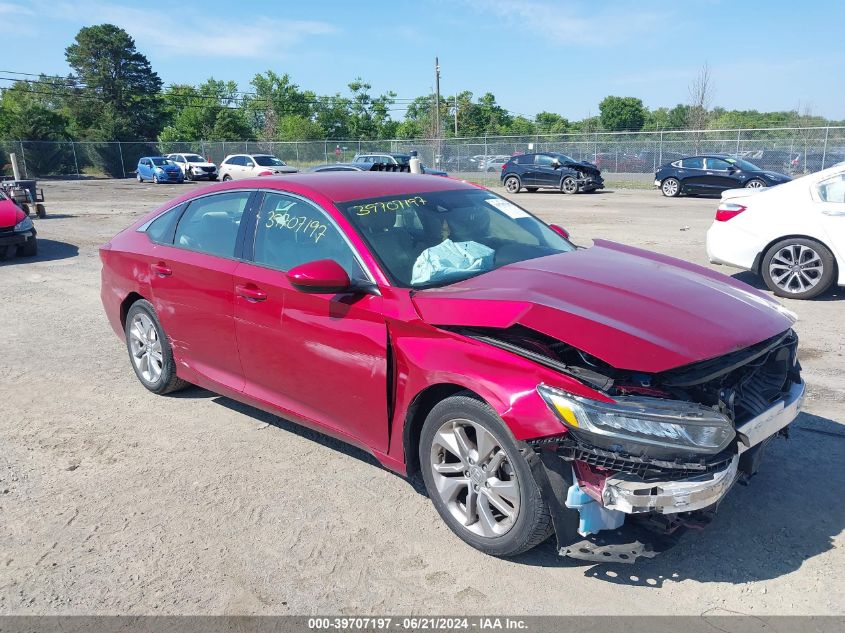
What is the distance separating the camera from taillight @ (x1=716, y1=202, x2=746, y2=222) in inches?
Result: 322

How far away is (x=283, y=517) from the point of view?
11.9ft

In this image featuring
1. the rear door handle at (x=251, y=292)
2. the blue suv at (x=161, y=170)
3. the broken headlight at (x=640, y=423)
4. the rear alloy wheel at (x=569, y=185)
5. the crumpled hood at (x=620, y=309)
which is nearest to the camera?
the broken headlight at (x=640, y=423)

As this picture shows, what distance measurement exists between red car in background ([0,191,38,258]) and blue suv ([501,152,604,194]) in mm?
19264

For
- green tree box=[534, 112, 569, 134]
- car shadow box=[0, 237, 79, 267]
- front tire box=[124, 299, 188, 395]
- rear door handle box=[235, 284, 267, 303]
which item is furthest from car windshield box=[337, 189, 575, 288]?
green tree box=[534, 112, 569, 134]

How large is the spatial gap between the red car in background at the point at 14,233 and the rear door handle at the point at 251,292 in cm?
958

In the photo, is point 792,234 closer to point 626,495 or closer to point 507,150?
point 626,495

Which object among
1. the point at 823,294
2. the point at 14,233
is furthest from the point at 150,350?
the point at 14,233

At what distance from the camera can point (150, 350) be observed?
5.28m

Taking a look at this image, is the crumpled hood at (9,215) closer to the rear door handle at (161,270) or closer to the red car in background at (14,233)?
the red car in background at (14,233)

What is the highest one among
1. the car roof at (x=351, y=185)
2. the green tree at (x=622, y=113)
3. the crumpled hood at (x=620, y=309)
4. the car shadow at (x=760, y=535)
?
the green tree at (x=622, y=113)

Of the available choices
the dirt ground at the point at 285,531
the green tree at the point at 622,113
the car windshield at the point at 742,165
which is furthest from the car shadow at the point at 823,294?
the green tree at the point at 622,113

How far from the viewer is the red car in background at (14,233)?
1177 cm

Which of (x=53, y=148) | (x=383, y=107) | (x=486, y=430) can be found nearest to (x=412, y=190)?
(x=486, y=430)

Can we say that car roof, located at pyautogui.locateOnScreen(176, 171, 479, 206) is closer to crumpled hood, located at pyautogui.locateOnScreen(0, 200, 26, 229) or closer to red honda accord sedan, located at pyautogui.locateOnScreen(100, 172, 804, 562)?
red honda accord sedan, located at pyautogui.locateOnScreen(100, 172, 804, 562)
